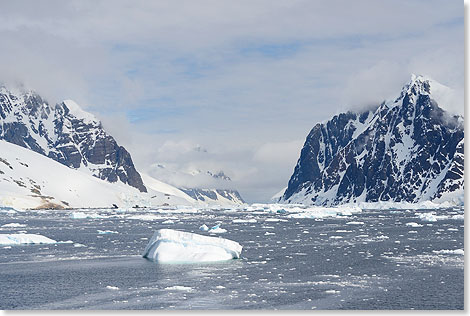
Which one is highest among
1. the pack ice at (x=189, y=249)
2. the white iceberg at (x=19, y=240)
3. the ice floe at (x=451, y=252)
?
the white iceberg at (x=19, y=240)

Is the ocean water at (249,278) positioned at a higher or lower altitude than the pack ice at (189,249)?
lower

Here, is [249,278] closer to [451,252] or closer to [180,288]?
[180,288]

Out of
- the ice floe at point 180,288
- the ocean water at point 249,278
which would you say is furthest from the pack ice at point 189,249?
the ice floe at point 180,288

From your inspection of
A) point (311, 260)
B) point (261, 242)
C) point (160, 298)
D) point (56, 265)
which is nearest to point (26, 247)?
point (56, 265)

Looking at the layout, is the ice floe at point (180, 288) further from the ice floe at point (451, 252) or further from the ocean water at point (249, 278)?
the ice floe at point (451, 252)

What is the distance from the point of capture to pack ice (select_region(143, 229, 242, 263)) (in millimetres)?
56750

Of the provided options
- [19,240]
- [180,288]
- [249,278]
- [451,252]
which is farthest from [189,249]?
[19,240]

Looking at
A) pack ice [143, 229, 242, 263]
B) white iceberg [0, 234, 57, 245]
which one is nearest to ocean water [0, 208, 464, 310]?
pack ice [143, 229, 242, 263]

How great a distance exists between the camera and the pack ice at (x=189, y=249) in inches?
2234

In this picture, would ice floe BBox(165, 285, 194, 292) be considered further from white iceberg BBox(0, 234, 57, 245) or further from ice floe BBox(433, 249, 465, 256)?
white iceberg BBox(0, 234, 57, 245)

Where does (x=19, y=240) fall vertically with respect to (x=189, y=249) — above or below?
above

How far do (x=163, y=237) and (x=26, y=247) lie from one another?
21.9 m

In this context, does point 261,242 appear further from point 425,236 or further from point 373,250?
A: point 425,236

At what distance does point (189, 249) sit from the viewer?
5697 centimetres
